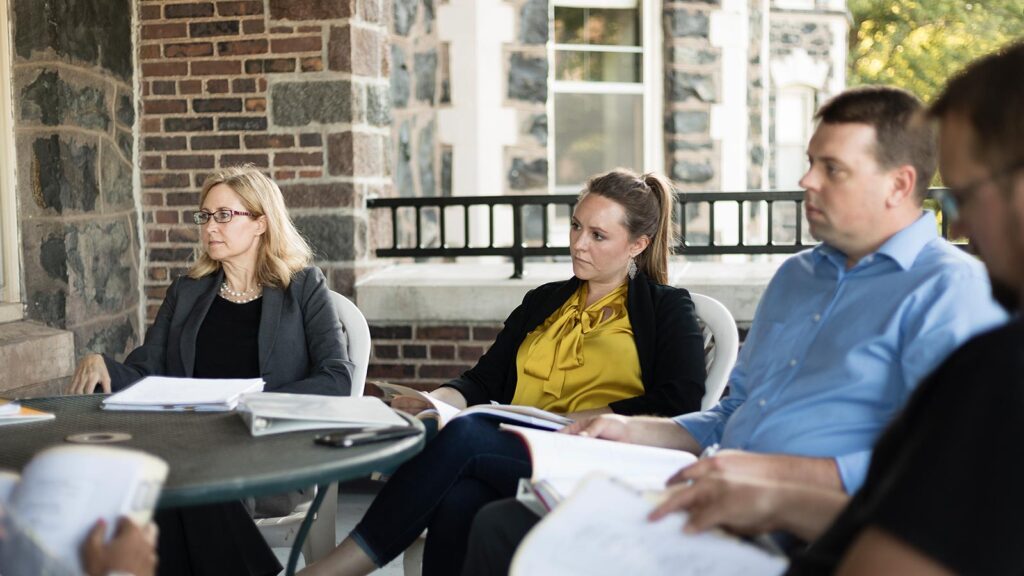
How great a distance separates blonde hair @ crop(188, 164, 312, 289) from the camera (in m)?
2.99

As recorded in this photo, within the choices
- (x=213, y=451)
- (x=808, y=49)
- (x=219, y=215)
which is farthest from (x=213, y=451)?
(x=808, y=49)

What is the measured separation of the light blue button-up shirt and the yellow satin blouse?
63cm

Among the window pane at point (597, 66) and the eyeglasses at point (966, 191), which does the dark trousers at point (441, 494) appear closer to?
the eyeglasses at point (966, 191)

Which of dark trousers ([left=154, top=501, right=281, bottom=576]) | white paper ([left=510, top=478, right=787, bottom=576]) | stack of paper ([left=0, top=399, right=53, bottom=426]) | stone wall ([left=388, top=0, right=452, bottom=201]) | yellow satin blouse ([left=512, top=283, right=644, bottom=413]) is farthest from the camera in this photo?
stone wall ([left=388, top=0, right=452, bottom=201])

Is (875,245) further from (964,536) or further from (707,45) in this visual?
(707,45)

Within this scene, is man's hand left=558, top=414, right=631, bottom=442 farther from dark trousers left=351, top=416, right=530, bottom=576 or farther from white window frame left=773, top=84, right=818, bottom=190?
white window frame left=773, top=84, right=818, bottom=190

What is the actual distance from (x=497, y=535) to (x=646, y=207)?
3.93 ft

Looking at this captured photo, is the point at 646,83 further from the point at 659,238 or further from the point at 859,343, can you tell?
the point at 859,343

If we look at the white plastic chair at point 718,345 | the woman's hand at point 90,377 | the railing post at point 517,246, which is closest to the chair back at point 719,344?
the white plastic chair at point 718,345

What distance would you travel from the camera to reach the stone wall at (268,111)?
13.9 feet

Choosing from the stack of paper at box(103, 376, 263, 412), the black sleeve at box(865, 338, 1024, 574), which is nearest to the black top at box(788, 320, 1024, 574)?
the black sleeve at box(865, 338, 1024, 574)

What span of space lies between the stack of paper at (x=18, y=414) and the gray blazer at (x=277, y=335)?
670mm

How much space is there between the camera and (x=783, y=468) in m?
1.79

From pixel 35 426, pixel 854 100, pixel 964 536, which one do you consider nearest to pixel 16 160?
pixel 35 426
